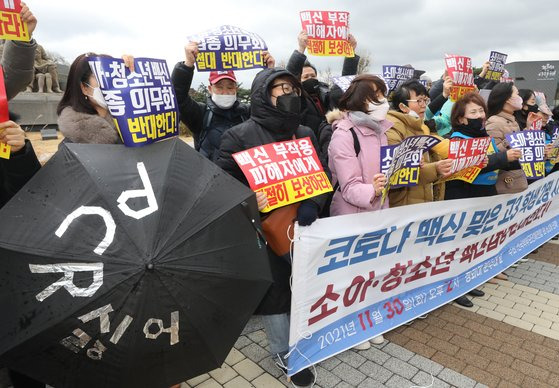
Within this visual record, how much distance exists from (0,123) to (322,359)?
2.38m

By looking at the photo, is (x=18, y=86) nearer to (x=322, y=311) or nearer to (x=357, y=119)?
(x=357, y=119)

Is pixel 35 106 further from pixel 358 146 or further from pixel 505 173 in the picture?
pixel 505 173

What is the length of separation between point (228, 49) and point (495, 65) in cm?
539

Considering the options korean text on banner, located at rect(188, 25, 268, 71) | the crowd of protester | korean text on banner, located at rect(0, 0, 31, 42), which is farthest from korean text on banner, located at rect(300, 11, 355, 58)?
korean text on banner, located at rect(0, 0, 31, 42)

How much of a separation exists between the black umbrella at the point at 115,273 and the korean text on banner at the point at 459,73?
447cm

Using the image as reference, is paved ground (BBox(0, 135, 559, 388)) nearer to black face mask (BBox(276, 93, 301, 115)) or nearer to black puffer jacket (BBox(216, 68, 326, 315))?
black puffer jacket (BBox(216, 68, 326, 315))

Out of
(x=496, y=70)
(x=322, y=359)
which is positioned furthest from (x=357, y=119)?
(x=496, y=70)

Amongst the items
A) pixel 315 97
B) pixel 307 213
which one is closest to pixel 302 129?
pixel 307 213

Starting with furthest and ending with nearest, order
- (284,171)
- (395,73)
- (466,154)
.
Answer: (395,73), (466,154), (284,171)

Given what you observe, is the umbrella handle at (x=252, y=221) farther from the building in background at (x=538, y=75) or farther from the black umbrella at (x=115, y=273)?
the building in background at (x=538, y=75)

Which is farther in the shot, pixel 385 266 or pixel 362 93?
pixel 385 266

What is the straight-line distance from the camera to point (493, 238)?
4.13m

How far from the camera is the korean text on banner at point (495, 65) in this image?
6.39 meters

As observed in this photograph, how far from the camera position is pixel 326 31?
4.20 m
